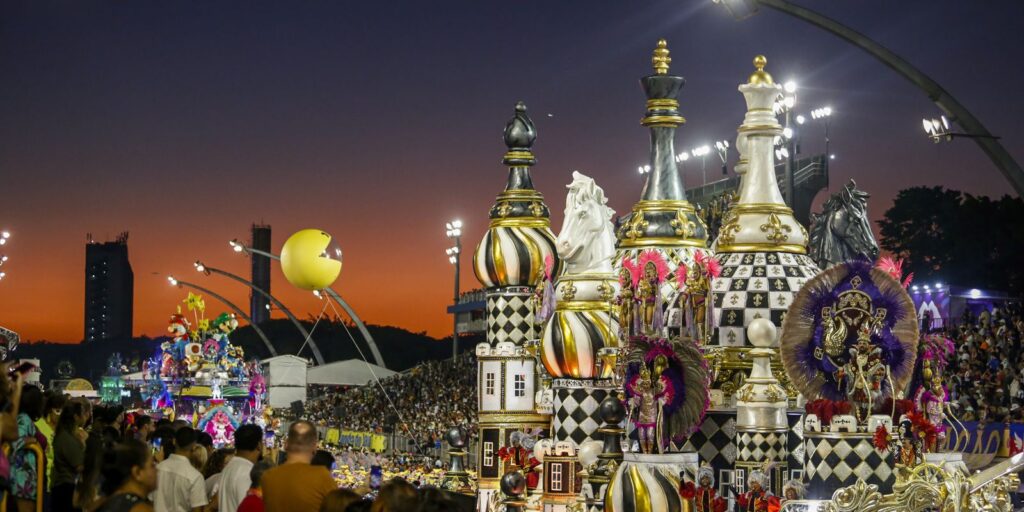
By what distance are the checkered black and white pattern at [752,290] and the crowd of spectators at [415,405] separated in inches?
866

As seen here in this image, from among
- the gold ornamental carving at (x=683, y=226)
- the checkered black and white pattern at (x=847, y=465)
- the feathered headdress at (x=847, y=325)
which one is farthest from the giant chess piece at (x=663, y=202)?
the checkered black and white pattern at (x=847, y=465)

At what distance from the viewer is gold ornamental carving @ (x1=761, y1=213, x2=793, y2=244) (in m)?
19.6

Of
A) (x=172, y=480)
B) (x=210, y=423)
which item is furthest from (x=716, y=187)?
(x=172, y=480)

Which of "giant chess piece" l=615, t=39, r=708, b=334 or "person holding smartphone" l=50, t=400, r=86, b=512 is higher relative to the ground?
"giant chess piece" l=615, t=39, r=708, b=334

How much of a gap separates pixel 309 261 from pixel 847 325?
1144 centimetres

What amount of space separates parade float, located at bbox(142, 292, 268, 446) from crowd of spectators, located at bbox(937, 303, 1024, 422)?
55.1 ft

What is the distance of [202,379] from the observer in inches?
1563

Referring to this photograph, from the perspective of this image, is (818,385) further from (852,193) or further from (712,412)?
(852,193)

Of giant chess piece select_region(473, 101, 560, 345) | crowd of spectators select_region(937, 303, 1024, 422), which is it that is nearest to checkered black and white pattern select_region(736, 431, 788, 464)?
giant chess piece select_region(473, 101, 560, 345)

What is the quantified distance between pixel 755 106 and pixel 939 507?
665cm

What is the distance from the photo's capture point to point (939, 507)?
14984 millimetres

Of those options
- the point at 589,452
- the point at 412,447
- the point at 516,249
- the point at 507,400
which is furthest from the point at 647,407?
the point at 412,447

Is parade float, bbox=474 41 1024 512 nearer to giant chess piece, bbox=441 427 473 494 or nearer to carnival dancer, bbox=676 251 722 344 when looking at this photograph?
carnival dancer, bbox=676 251 722 344

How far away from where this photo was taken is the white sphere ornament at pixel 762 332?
57.3 ft
